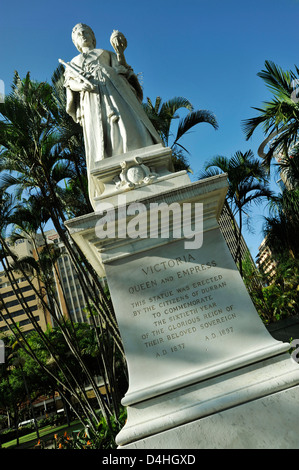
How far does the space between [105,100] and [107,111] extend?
0.55 feet

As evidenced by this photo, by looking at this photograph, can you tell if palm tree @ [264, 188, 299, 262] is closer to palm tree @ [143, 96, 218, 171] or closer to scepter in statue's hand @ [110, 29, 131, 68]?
palm tree @ [143, 96, 218, 171]

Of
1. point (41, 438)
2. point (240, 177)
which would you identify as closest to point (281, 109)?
point (240, 177)

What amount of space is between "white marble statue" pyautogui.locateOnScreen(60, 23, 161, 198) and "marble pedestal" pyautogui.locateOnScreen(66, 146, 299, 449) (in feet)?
1.54

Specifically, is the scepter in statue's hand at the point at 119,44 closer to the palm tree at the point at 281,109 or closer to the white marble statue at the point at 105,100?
the white marble statue at the point at 105,100

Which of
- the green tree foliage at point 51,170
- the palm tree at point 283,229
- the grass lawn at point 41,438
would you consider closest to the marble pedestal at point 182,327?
the green tree foliage at point 51,170

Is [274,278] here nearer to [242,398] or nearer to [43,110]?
[43,110]

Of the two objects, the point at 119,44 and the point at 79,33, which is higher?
the point at 79,33

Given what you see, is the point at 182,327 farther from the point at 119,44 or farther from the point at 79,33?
the point at 79,33

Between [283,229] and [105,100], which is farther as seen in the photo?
[283,229]

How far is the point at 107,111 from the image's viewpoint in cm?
434

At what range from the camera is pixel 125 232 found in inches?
133

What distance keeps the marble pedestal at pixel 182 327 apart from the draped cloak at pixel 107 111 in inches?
18.3
